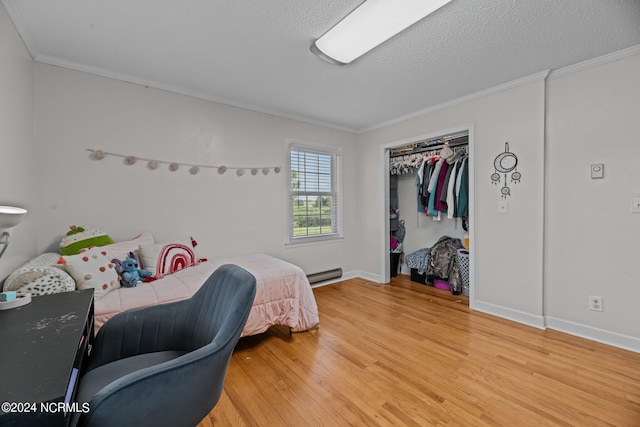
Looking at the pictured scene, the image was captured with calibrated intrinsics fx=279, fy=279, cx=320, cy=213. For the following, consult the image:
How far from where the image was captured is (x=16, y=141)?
184 cm

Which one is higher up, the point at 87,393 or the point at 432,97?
the point at 432,97

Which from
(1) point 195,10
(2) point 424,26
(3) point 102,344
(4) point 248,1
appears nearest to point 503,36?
(2) point 424,26

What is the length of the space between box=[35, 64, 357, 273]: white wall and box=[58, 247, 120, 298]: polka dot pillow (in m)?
0.63

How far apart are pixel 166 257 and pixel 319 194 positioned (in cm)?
219

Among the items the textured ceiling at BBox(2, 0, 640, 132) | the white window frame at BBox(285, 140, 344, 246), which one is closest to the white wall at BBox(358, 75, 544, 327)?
the textured ceiling at BBox(2, 0, 640, 132)

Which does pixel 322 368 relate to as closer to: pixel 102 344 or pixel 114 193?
pixel 102 344

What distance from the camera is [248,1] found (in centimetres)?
164

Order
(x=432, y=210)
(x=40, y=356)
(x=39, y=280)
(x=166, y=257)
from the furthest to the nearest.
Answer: (x=432, y=210)
(x=166, y=257)
(x=39, y=280)
(x=40, y=356)

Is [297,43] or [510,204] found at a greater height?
[297,43]

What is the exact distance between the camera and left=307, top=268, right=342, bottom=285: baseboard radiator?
12.7ft

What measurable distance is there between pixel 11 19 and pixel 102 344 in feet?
6.93

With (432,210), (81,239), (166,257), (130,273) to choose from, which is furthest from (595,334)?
(81,239)

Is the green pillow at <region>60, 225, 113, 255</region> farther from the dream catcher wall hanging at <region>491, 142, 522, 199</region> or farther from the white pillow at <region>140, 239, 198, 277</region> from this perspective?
the dream catcher wall hanging at <region>491, 142, 522, 199</region>

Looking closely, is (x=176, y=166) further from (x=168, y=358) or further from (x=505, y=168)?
(x=505, y=168)
